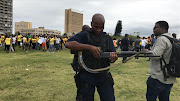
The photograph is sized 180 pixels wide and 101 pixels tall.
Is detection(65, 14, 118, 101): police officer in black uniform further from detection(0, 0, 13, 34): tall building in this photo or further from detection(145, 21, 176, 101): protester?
detection(0, 0, 13, 34): tall building

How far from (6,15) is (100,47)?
113 meters

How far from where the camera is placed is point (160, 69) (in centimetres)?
219

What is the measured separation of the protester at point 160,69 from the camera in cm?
213

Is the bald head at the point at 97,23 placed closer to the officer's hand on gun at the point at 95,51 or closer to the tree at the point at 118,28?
the officer's hand on gun at the point at 95,51

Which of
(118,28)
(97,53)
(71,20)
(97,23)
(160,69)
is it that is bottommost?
(160,69)

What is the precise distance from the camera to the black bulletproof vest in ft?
6.40

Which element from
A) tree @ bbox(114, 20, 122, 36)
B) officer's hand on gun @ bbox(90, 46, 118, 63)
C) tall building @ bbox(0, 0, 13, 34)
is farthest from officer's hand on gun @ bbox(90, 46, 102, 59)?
tall building @ bbox(0, 0, 13, 34)

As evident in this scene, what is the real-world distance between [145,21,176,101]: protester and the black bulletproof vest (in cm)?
73

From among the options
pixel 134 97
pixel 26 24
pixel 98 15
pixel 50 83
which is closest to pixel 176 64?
pixel 98 15

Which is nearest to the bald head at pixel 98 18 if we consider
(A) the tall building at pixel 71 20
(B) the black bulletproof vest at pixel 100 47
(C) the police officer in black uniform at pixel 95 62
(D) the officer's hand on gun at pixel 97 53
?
(C) the police officer in black uniform at pixel 95 62

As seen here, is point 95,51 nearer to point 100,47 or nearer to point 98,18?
point 100,47

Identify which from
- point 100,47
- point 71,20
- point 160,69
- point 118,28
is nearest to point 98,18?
point 100,47

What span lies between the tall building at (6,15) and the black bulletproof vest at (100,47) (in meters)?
107

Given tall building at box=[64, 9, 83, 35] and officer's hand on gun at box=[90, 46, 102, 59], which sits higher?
tall building at box=[64, 9, 83, 35]
